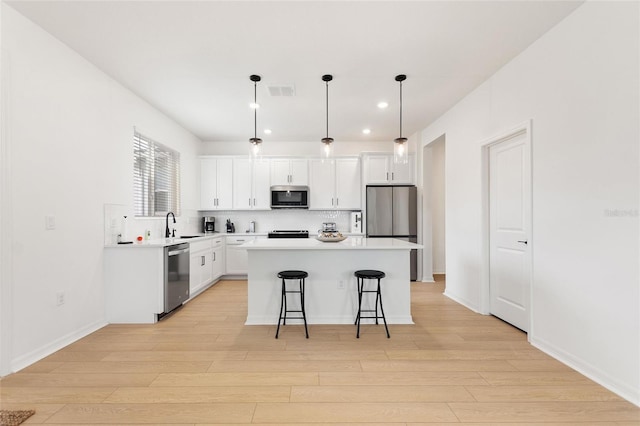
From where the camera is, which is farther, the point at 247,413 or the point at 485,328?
the point at 485,328

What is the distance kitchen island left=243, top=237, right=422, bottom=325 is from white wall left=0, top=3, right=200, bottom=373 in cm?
169

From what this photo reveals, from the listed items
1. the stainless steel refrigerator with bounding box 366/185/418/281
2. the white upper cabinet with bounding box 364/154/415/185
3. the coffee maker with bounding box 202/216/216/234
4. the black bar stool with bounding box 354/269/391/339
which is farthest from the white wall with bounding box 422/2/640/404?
the coffee maker with bounding box 202/216/216/234

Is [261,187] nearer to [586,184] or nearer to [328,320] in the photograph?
[328,320]

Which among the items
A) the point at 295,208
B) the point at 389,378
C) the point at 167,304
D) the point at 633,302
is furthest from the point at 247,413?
the point at 295,208

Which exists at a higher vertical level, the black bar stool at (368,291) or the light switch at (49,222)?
the light switch at (49,222)

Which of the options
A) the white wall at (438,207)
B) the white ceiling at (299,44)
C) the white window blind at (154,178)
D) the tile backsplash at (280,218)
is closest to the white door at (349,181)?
the tile backsplash at (280,218)

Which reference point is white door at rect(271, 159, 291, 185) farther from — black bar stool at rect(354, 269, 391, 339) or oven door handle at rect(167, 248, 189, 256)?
black bar stool at rect(354, 269, 391, 339)

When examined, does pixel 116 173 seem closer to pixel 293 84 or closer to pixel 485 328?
pixel 293 84

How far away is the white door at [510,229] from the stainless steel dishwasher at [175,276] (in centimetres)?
388

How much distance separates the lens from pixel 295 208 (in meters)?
6.25

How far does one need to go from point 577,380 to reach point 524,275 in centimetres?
109

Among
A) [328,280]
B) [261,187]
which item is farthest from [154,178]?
[328,280]

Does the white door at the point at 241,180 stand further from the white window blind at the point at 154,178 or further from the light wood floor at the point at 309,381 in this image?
the light wood floor at the point at 309,381

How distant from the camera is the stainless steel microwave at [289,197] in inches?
245
